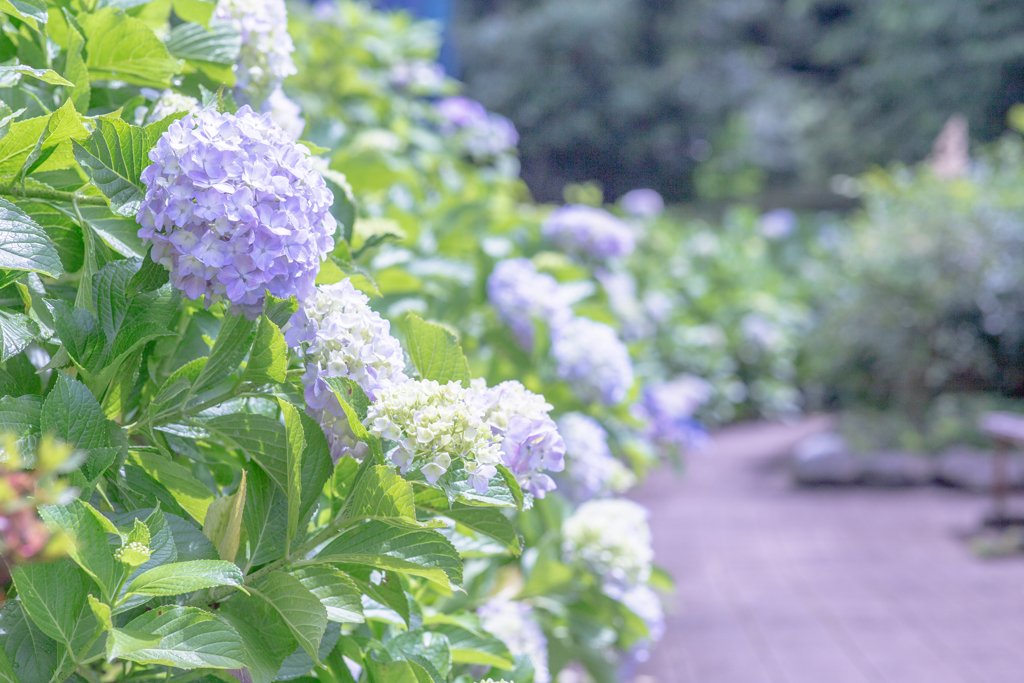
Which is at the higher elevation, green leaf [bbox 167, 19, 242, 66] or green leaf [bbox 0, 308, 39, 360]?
green leaf [bbox 167, 19, 242, 66]

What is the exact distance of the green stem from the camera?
2.47 ft

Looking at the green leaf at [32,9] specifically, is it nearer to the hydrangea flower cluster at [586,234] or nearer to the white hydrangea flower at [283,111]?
the white hydrangea flower at [283,111]

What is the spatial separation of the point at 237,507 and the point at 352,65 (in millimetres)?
2494

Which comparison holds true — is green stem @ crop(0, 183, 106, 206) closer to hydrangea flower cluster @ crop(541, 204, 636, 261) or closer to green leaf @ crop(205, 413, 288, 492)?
green leaf @ crop(205, 413, 288, 492)

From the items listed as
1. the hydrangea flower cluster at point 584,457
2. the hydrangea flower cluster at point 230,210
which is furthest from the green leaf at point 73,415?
the hydrangea flower cluster at point 584,457

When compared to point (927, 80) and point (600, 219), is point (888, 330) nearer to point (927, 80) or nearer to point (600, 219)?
point (600, 219)

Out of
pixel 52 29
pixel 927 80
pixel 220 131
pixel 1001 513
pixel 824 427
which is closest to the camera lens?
pixel 220 131

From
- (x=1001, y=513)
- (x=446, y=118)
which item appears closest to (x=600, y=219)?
(x=446, y=118)

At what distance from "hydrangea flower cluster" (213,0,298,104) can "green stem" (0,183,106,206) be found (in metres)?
0.33

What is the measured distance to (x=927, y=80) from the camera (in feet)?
50.0

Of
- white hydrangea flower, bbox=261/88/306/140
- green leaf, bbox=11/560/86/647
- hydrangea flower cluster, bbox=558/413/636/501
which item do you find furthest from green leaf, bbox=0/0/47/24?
hydrangea flower cluster, bbox=558/413/636/501

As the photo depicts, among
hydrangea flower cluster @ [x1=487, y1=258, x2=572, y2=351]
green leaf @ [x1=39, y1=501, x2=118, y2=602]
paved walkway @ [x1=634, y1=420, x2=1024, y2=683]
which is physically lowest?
paved walkway @ [x1=634, y1=420, x2=1024, y2=683]

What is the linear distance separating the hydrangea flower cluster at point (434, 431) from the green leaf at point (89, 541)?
0.70 ft

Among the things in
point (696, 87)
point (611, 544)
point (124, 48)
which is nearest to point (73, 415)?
point (124, 48)
